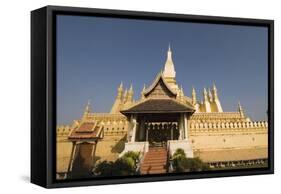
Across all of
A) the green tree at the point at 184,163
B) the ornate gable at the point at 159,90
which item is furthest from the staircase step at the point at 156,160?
the ornate gable at the point at 159,90

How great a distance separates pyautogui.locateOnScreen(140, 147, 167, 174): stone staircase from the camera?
7.39 m

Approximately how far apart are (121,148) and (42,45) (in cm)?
124

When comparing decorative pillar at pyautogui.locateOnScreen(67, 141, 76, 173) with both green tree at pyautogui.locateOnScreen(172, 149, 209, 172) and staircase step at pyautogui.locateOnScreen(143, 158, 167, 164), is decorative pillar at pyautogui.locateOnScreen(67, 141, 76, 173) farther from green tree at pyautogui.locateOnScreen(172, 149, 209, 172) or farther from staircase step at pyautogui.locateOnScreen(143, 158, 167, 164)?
green tree at pyautogui.locateOnScreen(172, 149, 209, 172)

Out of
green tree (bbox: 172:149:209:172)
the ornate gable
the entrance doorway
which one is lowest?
green tree (bbox: 172:149:209:172)

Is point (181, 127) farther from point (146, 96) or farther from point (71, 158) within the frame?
point (71, 158)

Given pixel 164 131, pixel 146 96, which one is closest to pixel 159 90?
pixel 146 96

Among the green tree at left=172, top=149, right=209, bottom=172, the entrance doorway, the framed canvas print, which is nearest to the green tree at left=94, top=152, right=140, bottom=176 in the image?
the framed canvas print

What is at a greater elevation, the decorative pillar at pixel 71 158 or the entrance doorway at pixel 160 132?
the entrance doorway at pixel 160 132

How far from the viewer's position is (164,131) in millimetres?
7477

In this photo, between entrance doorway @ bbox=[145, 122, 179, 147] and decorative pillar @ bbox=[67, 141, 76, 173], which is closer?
decorative pillar @ bbox=[67, 141, 76, 173]

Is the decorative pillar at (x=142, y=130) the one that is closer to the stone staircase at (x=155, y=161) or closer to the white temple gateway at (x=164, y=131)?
the white temple gateway at (x=164, y=131)

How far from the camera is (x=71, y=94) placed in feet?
22.7

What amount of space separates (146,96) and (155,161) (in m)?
0.65

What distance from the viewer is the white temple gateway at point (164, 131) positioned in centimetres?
704
